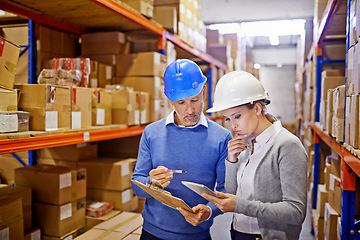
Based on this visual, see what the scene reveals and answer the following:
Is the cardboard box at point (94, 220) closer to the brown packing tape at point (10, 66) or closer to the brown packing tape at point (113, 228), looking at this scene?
the brown packing tape at point (113, 228)

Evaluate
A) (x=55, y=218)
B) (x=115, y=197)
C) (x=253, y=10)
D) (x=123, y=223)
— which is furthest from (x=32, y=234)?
(x=253, y=10)

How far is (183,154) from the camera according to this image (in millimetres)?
2062

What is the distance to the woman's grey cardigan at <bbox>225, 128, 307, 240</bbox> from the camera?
59.9 inches

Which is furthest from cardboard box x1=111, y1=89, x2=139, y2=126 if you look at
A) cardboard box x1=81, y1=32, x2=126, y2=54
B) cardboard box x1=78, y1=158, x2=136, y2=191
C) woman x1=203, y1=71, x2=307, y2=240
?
woman x1=203, y1=71, x2=307, y2=240

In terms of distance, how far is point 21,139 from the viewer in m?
2.13

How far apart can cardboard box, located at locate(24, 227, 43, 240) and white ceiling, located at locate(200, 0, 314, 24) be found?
737 centimetres

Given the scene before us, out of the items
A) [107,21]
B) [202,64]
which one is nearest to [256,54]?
[202,64]

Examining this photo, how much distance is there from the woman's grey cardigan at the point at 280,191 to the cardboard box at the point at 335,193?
5.66 ft

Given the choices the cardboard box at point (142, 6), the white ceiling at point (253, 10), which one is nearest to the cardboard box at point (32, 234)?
Result: the cardboard box at point (142, 6)

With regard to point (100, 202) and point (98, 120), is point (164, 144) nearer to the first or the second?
point (98, 120)

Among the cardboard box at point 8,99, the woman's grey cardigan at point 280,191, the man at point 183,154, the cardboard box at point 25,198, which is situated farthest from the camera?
the cardboard box at point 25,198

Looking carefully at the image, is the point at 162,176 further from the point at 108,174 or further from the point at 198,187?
the point at 108,174

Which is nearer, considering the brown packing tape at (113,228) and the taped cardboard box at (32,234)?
the taped cardboard box at (32,234)

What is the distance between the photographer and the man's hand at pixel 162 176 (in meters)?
1.91
